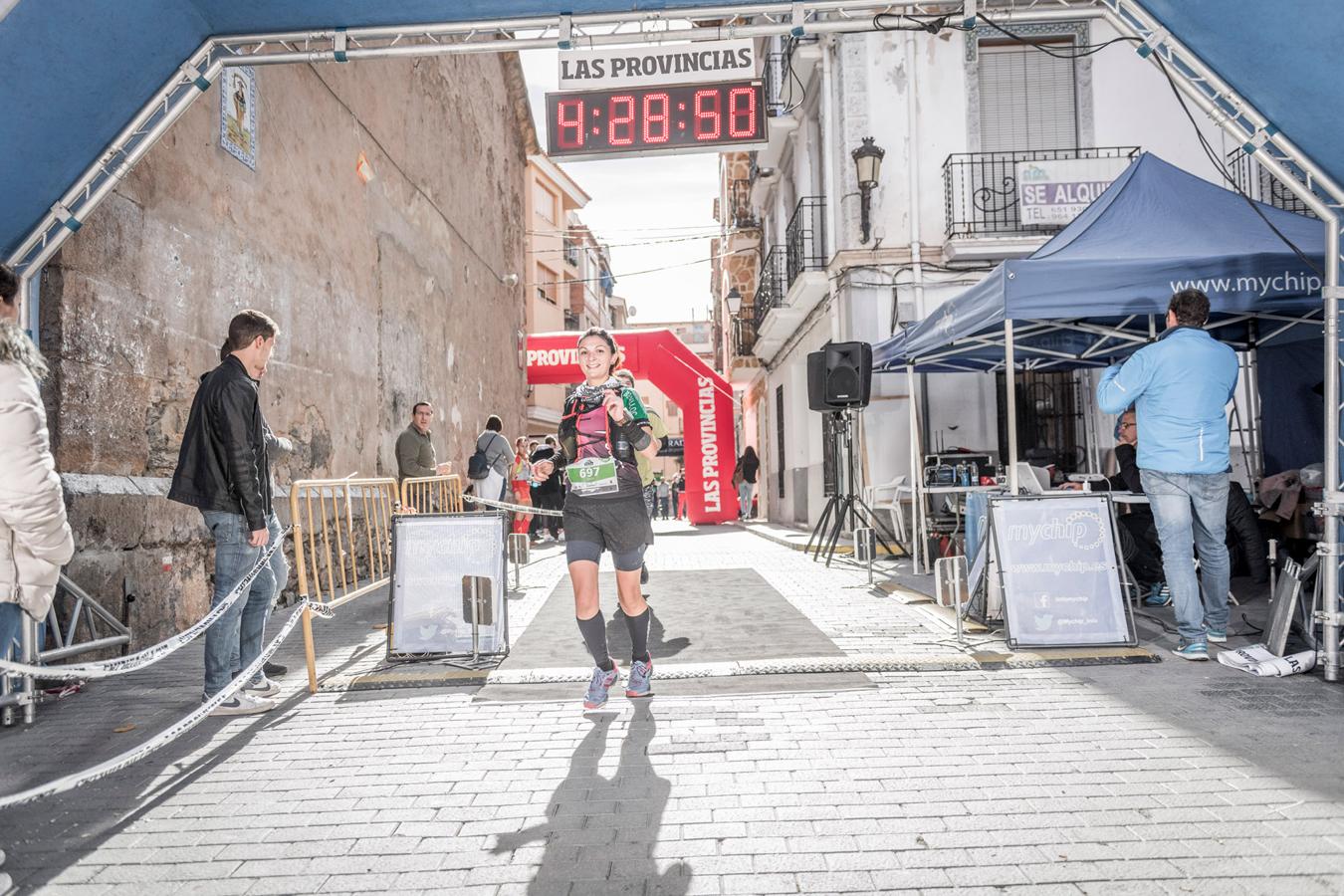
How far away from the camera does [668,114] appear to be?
750 cm

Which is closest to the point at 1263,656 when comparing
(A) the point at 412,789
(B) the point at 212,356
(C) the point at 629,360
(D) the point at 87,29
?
(A) the point at 412,789

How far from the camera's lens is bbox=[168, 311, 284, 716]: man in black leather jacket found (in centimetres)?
462

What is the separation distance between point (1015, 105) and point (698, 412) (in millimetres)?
9028

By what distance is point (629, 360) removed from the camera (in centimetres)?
2133

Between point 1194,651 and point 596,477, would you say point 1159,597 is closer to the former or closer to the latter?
point 1194,651

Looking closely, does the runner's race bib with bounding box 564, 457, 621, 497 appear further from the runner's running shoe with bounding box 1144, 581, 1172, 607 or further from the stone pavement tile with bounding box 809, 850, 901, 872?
the runner's running shoe with bounding box 1144, 581, 1172, 607

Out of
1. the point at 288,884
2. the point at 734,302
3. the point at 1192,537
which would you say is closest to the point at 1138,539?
the point at 1192,537

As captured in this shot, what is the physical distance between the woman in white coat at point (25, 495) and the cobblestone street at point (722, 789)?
0.82m

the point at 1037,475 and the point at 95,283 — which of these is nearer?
the point at 95,283

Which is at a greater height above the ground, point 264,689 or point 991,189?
point 991,189

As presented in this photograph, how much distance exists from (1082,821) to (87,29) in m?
5.52

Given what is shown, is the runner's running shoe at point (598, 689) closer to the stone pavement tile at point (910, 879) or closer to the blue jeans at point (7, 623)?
the stone pavement tile at point (910, 879)

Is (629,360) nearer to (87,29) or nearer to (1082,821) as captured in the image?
(87,29)

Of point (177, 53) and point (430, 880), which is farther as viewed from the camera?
point (177, 53)
